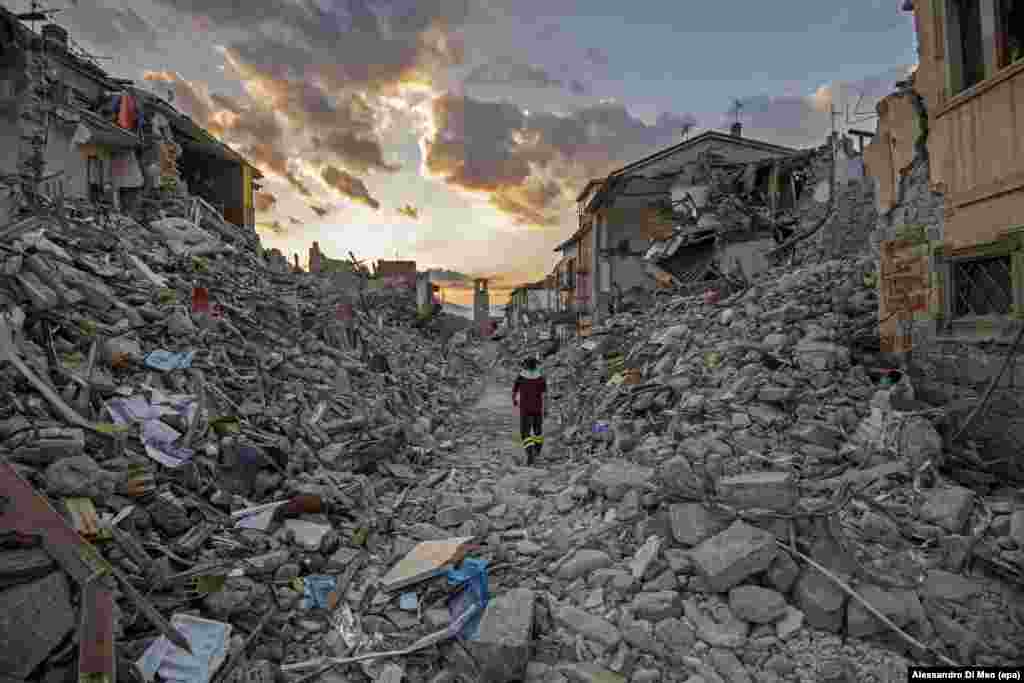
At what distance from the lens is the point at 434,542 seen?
4863mm

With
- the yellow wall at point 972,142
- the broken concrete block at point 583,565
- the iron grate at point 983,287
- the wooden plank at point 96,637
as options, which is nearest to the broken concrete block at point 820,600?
the broken concrete block at point 583,565

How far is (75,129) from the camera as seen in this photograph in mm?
13602

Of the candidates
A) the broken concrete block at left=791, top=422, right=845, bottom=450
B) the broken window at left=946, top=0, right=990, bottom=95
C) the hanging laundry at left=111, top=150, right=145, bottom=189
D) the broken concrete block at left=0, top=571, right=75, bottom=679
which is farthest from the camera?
the hanging laundry at left=111, top=150, right=145, bottom=189

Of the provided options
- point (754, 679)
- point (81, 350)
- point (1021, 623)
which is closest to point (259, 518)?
point (81, 350)

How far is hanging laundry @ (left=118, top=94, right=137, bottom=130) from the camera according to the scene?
1539 cm

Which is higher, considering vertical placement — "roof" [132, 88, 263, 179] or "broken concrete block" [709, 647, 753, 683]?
"roof" [132, 88, 263, 179]

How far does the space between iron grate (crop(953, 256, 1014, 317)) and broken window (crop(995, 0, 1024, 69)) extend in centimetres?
193

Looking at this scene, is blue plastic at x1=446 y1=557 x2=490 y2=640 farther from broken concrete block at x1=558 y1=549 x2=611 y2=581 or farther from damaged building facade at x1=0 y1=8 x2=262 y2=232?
damaged building facade at x1=0 y1=8 x2=262 y2=232

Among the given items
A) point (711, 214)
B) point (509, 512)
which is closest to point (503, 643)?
point (509, 512)

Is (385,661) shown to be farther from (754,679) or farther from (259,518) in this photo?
(754,679)

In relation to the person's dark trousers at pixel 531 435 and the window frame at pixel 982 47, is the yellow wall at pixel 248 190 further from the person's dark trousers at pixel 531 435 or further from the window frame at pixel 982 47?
the window frame at pixel 982 47

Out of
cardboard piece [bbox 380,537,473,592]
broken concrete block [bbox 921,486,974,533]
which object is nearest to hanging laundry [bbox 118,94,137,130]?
cardboard piece [bbox 380,537,473,592]

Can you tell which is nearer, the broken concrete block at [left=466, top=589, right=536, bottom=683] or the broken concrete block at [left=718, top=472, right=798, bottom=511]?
A: the broken concrete block at [left=466, top=589, right=536, bottom=683]

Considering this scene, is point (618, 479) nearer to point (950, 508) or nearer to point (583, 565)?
point (583, 565)
